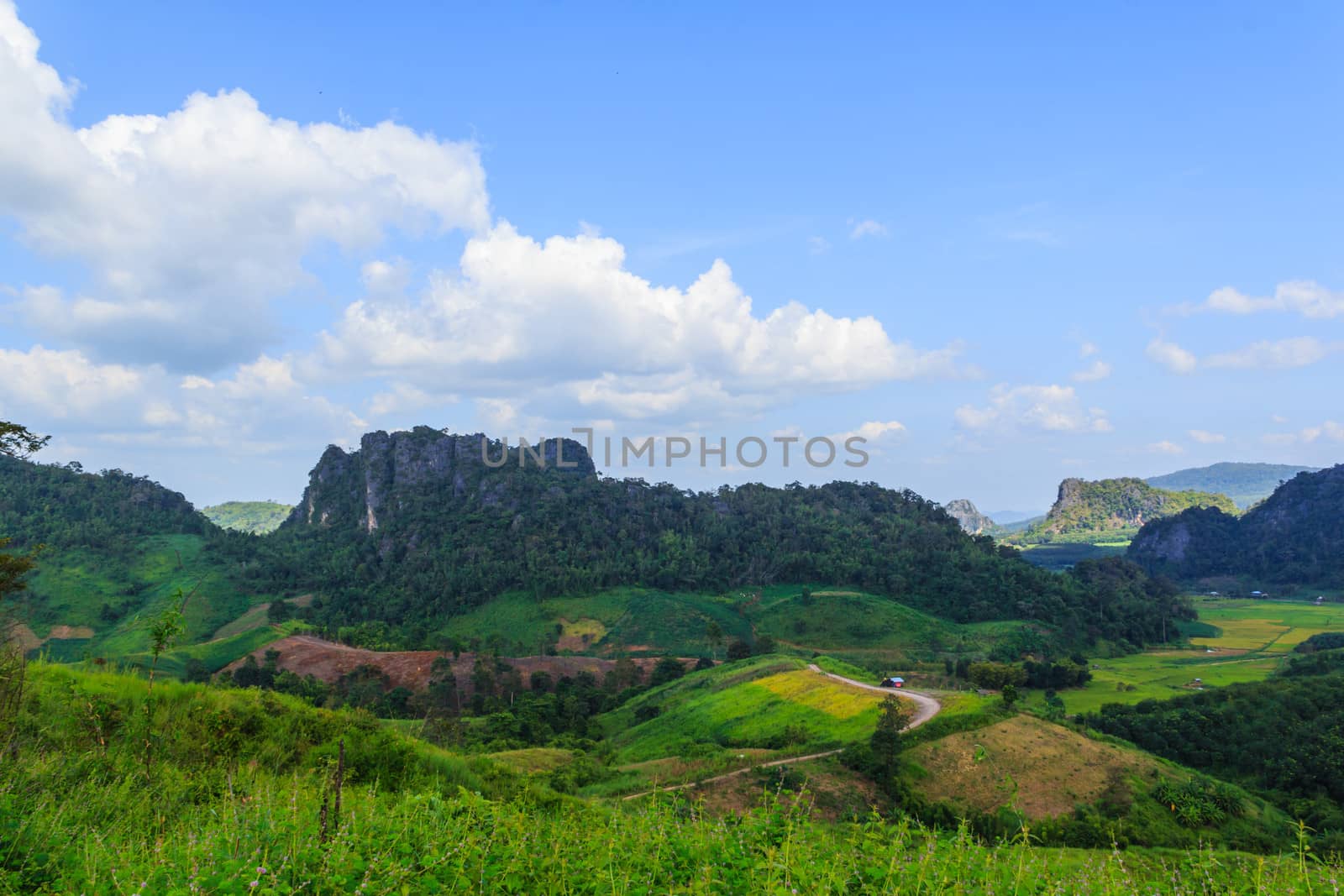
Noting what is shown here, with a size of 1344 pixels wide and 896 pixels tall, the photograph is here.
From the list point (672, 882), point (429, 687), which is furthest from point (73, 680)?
point (429, 687)

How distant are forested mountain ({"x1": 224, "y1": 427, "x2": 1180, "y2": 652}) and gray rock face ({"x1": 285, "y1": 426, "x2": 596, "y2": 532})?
37 cm

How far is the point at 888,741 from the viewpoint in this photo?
36.5 metres

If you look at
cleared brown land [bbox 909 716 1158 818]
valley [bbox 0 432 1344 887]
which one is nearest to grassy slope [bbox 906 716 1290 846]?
cleared brown land [bbox 909 716 1158 818]

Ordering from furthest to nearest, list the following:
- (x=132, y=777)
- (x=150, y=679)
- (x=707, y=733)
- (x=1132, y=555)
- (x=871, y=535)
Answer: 1. (x=1132, y=555)
2. (x=871, y=535)
3. (x=707, y=733)
4. (x=150, y=679)
5. (x=132, y=777)

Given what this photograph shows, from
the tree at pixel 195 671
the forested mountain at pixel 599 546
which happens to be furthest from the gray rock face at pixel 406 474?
the tree at pixel 195 671

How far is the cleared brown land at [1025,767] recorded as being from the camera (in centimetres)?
3444

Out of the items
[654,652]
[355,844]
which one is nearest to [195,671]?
[654,652]

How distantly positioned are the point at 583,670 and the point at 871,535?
7153cm

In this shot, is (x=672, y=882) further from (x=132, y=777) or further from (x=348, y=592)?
(x=348, y=592)

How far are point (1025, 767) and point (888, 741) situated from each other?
7.65 m

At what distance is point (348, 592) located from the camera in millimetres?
108438

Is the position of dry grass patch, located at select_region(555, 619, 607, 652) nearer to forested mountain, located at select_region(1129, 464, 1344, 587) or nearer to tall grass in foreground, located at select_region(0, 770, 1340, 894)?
tall grass in foreground, located at select_region(0, 770, 1340, 894)

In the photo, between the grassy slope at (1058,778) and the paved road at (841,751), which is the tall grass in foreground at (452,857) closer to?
the paved road at (841,751)

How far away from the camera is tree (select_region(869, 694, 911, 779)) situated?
36156 millimetres
